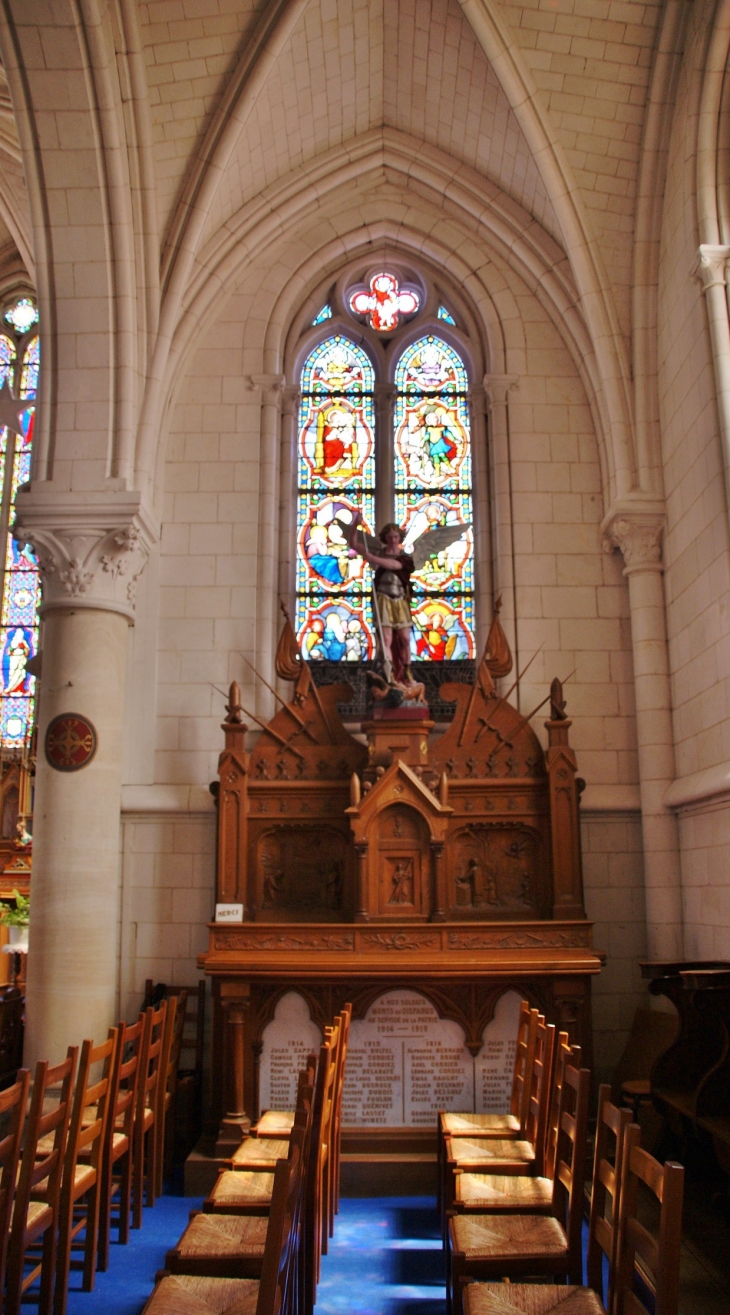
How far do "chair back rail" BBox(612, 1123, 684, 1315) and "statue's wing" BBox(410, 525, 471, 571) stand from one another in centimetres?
591

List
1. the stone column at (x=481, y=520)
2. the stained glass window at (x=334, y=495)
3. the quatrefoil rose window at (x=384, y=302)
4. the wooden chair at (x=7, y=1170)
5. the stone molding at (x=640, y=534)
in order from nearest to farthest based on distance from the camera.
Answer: the wooden chair at (x=7, y=1170)
the stone molding at (x=640, y=534)
the stone column at (x=481, y=520)
the stained glass window at (x=334, y=495)
the quatrefoil rose window at (x=384, y=302)

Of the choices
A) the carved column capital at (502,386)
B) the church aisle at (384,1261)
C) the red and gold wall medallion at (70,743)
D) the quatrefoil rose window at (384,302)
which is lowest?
the church aisle at (384,1261)

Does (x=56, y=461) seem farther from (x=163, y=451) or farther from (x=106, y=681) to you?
(x=106, y=681)

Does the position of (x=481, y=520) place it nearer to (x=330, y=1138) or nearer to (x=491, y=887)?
(x=491, y=887)

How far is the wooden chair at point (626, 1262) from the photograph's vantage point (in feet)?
9.07

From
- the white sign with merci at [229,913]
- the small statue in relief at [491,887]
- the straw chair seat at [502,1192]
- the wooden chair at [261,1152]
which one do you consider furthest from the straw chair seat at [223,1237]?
the small statue in relief at [491,887]

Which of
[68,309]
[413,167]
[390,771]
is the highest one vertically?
[413,167]

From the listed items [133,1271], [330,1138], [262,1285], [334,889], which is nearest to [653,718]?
[334,889]

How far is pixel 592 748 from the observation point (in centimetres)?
877

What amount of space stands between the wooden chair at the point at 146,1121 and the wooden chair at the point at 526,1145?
1.66 m

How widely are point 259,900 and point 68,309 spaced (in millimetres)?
5010

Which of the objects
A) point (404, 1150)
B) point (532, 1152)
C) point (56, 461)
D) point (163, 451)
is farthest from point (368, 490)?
point (532, 1152)

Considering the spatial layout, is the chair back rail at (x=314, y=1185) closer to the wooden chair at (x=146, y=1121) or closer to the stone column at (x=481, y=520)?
the wooden chair at (x=146, y=1121)

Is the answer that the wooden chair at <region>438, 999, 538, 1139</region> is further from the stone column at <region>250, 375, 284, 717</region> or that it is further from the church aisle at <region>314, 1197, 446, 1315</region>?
the stone column at <region>250, 375, 284, 717</region>
